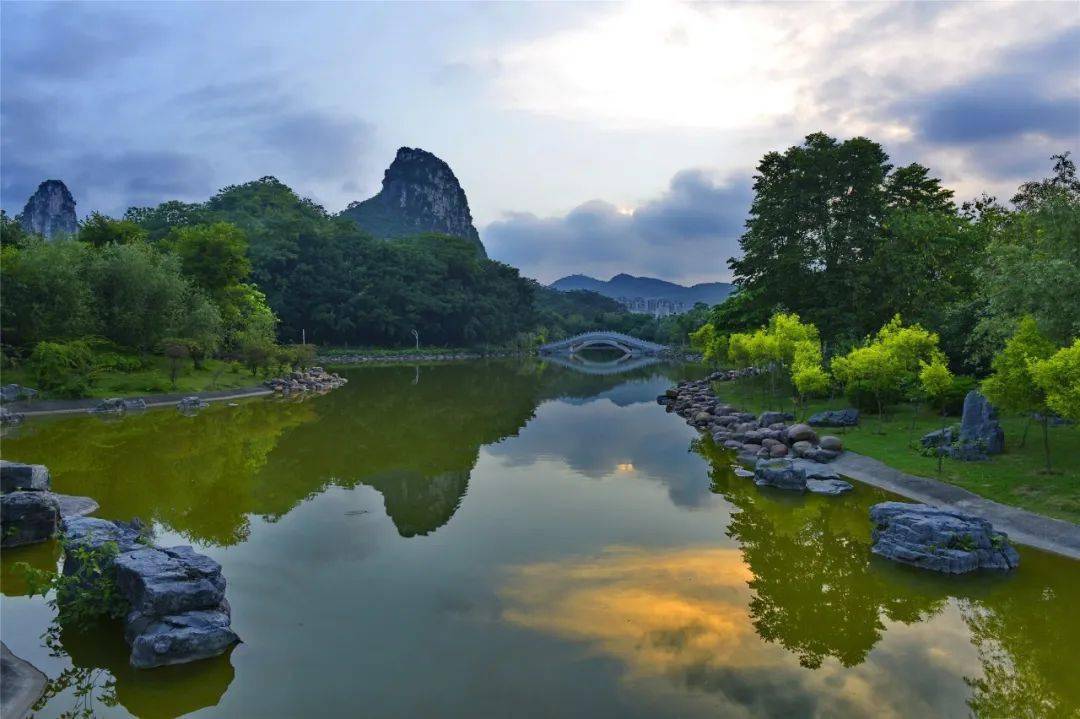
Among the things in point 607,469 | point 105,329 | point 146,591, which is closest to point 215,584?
point 146,591

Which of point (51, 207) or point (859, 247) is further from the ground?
point (51, 207)

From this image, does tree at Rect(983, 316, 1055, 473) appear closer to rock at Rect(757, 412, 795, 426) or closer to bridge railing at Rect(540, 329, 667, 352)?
rock at Rect(757, 412, 795, 426)

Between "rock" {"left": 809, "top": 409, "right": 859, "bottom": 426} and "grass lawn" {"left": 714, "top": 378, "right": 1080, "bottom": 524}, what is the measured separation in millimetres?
426

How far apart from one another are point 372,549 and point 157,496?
751cm

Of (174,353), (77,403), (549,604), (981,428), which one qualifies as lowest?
(549,604)

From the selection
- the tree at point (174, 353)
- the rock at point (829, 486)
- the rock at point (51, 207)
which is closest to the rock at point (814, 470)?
the rock at point (829, 486)

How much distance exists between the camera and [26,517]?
12305mm

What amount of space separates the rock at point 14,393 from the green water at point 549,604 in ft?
35.3

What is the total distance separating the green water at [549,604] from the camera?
25.7 feet

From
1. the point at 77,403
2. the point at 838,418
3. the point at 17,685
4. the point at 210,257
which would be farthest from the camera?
the point at 210,257

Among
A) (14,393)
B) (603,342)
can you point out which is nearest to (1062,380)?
(14,393)

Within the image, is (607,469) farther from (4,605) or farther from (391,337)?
(391,337)

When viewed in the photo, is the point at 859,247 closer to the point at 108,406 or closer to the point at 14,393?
the point at 108,406

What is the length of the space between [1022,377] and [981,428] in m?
3.30
